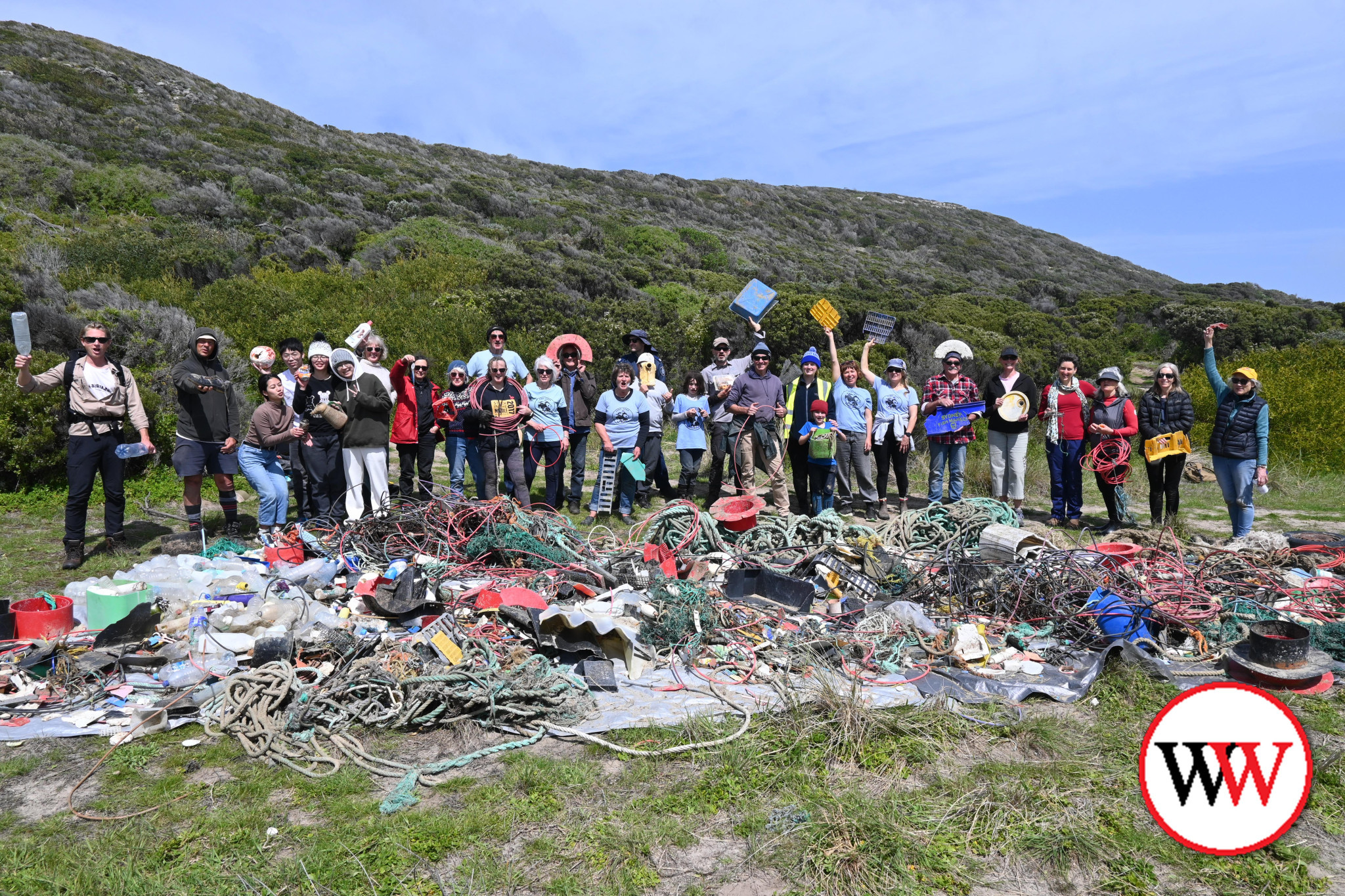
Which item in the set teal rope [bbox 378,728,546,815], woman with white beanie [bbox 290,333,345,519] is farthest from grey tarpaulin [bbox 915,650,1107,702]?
woman with white beanie [bbox 290,333,345,519]

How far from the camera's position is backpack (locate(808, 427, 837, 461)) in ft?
26.3

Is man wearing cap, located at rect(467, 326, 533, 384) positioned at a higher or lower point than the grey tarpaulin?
higher

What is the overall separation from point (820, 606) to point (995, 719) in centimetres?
193

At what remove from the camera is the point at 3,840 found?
9.78 ft

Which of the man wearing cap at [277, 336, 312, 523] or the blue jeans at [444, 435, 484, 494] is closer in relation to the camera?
the man wearing cap at [277, 336, 312, 523]

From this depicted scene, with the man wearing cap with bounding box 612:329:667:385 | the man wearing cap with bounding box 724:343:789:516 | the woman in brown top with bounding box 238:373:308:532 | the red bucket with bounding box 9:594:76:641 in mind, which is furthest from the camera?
the man wearing cap with bounding box 612:329:667:385

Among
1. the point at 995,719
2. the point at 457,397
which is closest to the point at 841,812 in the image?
the point at 995,719

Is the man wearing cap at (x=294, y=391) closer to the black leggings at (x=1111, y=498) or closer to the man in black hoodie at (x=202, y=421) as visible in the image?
the man in black hoodie at (x=202, y=421)

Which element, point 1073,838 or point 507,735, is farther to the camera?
point 507,735

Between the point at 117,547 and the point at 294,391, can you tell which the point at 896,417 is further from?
the point at 117,547

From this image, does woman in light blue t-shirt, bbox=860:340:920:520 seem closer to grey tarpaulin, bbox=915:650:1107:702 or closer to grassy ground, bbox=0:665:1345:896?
grey tarpaulin, bbox=915:650:1107:702

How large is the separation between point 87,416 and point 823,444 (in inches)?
247

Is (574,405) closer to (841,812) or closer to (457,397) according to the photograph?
(457,397)

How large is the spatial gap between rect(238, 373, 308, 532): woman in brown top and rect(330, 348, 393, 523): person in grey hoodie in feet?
1.40
